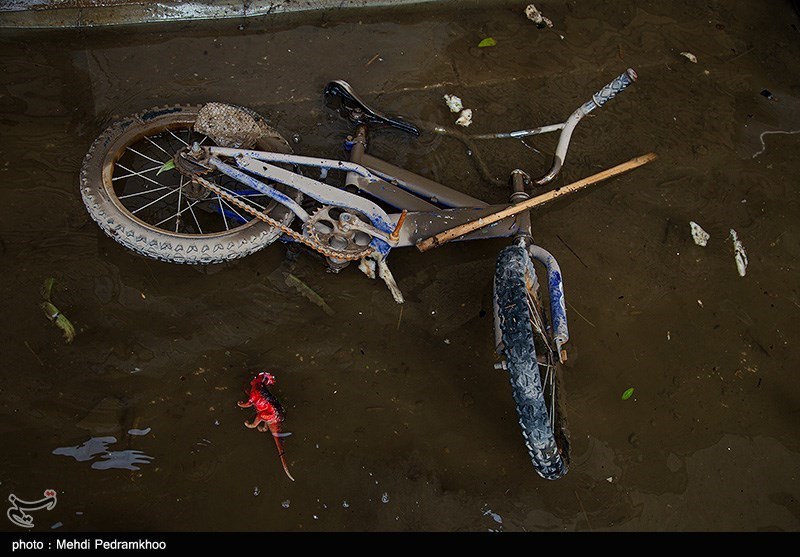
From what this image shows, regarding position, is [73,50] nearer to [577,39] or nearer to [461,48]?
[461,48]

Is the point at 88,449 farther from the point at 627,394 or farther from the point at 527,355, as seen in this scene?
the point at 627,394

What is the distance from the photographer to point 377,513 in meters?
3.40

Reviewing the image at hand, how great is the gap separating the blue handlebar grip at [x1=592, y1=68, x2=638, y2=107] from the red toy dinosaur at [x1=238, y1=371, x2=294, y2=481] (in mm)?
2266

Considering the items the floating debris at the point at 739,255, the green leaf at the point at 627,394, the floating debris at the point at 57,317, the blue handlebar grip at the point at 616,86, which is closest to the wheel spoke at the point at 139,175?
the floating debris at the point at 57,317

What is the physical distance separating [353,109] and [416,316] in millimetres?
1308

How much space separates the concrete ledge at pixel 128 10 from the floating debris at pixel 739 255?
3029 millimetres

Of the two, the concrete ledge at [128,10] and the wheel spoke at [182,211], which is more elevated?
the concrete ledge at [128,10]

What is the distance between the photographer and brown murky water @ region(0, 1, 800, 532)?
3.41 metres

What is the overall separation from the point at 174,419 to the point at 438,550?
5.07ft

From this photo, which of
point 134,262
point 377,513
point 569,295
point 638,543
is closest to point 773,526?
point 638,543

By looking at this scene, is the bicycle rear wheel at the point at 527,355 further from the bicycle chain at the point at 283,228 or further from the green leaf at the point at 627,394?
the bicycle chain at the point at 283,228

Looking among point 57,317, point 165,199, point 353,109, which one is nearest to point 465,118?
point 353,109

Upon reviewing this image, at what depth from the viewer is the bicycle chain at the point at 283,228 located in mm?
3396

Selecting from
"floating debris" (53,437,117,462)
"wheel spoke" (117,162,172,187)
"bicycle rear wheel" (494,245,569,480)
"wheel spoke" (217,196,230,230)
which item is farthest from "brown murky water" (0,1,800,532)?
"bicycle rear wheel" (494,245,569,480)
